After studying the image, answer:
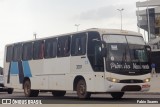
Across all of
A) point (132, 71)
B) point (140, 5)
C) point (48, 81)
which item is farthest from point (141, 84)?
point (140, 5)

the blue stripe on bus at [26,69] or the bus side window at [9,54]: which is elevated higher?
the bus side window at [9,54]

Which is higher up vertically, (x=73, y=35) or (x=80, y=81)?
(x=73, y=35)

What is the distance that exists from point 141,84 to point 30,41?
342 inches

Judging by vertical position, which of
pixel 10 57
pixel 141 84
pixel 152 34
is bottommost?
pixel 141 84

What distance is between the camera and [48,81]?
23.6 m

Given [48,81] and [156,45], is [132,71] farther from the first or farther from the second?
[156,45]

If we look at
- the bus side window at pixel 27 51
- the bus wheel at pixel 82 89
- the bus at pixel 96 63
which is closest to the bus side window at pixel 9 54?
the bus side window at pixel 27 51

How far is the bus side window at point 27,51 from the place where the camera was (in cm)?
2559

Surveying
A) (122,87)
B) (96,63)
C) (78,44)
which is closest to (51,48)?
(78,44)

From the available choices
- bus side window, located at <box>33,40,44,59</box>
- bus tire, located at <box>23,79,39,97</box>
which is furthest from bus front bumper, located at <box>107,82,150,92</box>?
bus tire, located at <box>23,79,39,97</box>

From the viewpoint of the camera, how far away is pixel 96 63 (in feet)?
64.5

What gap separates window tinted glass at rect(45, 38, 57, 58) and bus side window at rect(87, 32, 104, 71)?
331 centimetres

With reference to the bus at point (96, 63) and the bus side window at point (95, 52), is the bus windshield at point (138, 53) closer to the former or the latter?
the bus at point (96, 63)

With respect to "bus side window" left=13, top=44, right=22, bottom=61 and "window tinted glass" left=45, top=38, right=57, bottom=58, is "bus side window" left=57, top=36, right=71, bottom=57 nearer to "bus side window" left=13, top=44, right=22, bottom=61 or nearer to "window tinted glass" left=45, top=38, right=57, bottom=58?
"window tinted glass" left=45, top=38, right=57, bottom=58
